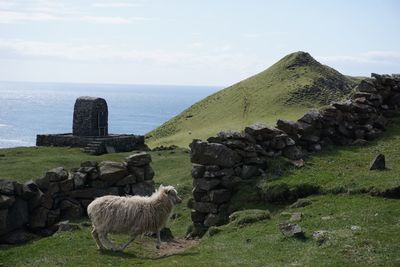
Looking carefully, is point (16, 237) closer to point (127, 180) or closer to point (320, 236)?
point (127, 180)

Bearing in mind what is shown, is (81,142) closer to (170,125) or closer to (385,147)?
(170,125)

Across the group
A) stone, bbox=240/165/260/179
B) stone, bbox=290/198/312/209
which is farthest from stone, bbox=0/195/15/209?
stone, bbox=290/198/312/209

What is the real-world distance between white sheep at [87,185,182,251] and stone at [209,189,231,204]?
18.4 feet

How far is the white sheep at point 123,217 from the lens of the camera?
60.9 ft

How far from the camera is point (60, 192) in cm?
2442

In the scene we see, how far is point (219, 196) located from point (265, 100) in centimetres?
6770

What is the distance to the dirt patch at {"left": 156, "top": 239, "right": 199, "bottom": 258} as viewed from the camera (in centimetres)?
1870

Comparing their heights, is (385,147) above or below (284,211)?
above

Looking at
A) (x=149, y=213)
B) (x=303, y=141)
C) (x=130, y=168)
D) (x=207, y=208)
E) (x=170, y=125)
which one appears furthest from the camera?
(x=170, y=125)

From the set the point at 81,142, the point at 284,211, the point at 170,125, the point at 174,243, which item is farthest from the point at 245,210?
the point at 170,125

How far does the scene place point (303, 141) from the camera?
2967 centimetres

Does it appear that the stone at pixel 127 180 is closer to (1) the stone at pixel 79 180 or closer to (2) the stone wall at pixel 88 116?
(1) the stone at pixel 79 180

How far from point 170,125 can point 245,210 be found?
231ft

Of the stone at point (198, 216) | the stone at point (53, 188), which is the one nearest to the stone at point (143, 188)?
the stone at point (198, 216)
